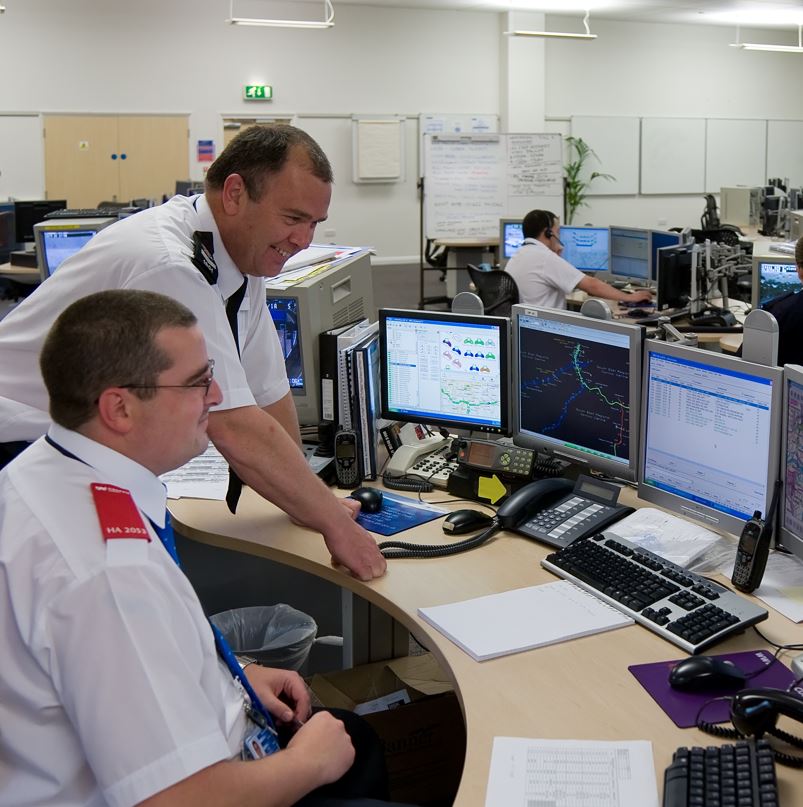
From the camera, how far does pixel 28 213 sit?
820 centimetres

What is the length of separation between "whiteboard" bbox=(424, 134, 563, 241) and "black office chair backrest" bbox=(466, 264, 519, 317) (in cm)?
407

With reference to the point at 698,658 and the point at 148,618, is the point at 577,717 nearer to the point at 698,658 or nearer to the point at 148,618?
the point at 698,658

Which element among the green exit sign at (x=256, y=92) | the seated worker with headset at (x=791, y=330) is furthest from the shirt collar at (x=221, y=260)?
the green exit sign at (x=256, y=92)

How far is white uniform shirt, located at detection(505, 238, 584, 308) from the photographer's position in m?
6.46

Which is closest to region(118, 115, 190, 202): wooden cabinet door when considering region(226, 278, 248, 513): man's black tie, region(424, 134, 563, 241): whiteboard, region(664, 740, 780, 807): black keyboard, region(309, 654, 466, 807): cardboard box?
region(424, 134, 563, 241): whiteboard

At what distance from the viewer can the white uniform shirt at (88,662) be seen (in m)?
1.14

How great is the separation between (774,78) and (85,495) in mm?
14055

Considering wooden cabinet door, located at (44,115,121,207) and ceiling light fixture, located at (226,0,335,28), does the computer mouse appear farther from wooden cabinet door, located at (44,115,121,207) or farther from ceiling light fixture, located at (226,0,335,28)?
wooden cabinet door, located at (44,115,121,207)

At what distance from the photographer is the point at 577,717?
1506 mm

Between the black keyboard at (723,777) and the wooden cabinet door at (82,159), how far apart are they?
1057cm

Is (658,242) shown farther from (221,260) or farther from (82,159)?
(82,159)

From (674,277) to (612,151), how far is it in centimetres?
724

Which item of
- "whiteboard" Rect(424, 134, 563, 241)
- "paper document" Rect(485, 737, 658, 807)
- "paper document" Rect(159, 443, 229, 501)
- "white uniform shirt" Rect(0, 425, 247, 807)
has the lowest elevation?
"paper document" Rect(485, 737, 658, 807)

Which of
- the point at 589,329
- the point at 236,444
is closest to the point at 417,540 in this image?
the point at 236,444
